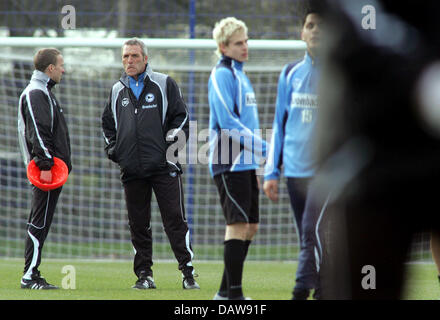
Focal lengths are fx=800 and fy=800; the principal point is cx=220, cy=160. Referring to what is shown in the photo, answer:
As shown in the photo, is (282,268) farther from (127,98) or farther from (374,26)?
(374,26)

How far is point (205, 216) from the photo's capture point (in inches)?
422

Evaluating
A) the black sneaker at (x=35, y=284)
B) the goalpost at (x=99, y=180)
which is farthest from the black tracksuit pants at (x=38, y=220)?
the goalpost at (x=99, y=180)

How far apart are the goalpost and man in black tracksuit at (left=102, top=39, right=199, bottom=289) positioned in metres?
3.21

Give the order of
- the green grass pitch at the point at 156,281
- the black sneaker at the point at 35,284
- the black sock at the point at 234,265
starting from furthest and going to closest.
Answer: the black sneaker at the point at 35,284, the green grass pitch at the point at 156,281, the black sock at the point at 234,265

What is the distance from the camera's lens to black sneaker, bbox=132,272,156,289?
6.26 meters

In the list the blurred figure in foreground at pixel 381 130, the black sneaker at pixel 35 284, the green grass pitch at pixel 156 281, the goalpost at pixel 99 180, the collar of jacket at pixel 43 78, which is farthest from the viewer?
the goalpost at pixel 99 180

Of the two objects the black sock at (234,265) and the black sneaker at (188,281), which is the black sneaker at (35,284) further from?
the black sock at (234,265)

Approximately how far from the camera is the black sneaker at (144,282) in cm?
626

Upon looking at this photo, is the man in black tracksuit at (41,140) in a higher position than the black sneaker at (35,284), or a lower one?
higher

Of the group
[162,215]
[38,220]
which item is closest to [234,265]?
[162,215]

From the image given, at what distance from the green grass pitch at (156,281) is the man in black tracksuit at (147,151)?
34 centimetres

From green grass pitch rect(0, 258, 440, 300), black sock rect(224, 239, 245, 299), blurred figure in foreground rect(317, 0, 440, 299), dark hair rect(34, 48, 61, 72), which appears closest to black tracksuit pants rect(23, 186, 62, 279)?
green grass pitch rect(0, 258, 440, 300)

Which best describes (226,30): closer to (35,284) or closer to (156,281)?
(35,284)
